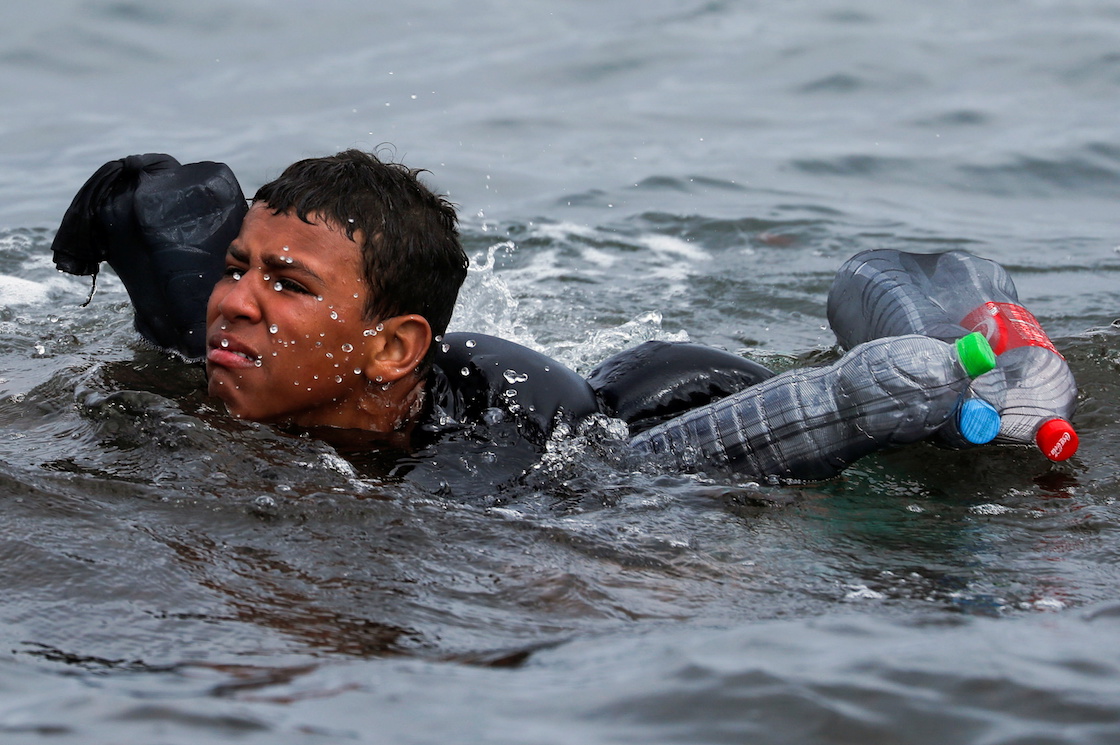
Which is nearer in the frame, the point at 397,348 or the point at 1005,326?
the point at 397,348

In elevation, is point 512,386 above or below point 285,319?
below

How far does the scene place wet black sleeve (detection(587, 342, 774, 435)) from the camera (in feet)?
14.0

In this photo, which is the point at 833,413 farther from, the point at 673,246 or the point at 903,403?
the point at 673,246

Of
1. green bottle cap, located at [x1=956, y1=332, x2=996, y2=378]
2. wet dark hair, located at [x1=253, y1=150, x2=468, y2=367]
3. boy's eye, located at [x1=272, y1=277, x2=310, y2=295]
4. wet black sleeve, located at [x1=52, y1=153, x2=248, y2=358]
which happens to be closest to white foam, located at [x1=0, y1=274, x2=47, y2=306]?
wet black sleeve, located at [x1=52, y1=153, x2=248, y2=358]

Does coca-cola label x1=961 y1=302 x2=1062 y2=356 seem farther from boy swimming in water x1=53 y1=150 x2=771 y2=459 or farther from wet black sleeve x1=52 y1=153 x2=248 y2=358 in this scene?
wet black sleeve x1=52 y1=153 x2=248 y2=358

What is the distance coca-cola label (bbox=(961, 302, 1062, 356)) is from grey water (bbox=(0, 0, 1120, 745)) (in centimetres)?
35

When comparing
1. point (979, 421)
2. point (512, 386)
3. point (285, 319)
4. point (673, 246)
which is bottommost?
point (979, 421)

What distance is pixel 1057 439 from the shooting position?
3.94 m

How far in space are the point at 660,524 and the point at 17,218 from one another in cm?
616

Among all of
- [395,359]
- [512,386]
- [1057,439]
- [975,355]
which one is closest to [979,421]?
[975,355]

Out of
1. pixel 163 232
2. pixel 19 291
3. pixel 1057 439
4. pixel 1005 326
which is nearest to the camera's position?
pixel 1057 439

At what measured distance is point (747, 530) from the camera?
3516 millimetres

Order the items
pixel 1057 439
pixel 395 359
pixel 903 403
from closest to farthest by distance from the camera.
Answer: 1. pixel 903 403
2. pixel 1057 439
3. pixel 395 359

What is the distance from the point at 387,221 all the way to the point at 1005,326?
1.98 meters
